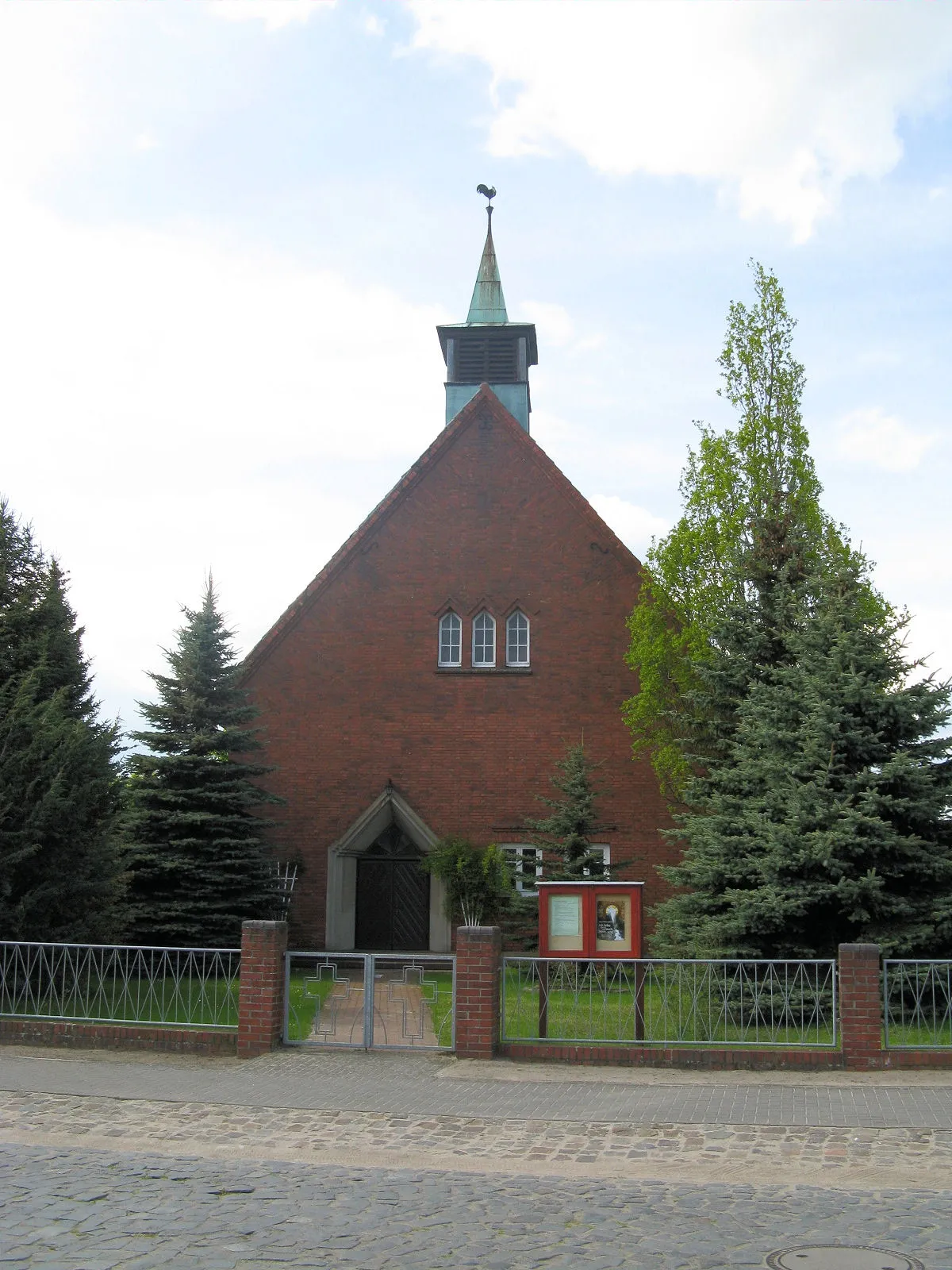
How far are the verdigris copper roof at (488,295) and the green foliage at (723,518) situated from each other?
34.0 feet

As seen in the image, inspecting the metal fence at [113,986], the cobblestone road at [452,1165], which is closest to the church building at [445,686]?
the metal fence at [113,986]

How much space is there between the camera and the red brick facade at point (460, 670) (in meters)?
23.2

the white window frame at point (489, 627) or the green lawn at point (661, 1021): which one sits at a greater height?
the white window frame at point (489, 627)

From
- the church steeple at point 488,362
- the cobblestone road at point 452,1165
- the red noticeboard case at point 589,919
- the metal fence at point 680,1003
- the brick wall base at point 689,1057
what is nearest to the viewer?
the cobblestone road at point 452,1165

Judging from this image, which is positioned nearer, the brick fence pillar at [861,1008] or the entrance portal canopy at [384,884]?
the brick fence pillar at [861,1008]

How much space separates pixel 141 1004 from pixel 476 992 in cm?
433

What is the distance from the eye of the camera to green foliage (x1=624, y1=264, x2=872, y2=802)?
755 inches

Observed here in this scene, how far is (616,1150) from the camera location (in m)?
8.45

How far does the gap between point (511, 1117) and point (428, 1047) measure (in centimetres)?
292

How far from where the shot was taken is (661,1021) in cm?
1299

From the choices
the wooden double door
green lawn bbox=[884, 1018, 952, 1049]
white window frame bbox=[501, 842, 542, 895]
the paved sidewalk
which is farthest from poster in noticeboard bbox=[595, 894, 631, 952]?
the wooden double door

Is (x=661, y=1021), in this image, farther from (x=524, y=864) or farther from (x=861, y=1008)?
(x=524, y=864)

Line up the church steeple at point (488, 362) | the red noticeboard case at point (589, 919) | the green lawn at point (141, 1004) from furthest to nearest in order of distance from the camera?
the church steeple at point (488, 362) → the green lawn at point (141, 1004) → the red noticeboard case at point (589, 919)

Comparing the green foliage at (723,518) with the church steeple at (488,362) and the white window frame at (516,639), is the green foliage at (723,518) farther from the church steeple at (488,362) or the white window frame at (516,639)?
the church steeple at (488,362)
